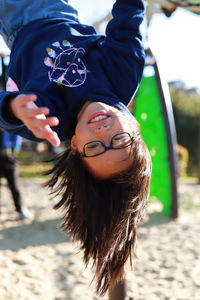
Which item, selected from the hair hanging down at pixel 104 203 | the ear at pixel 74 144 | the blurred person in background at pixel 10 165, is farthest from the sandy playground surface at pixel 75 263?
the ear at pixel 74 144

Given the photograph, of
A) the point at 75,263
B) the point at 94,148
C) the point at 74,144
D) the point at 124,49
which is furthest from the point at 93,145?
the point at 75,263

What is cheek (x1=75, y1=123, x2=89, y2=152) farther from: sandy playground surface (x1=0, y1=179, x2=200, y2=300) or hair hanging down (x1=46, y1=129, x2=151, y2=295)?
sandy playground surface (x1=0, y1=179, x2=200, y2=300)

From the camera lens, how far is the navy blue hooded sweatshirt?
101 centimetres

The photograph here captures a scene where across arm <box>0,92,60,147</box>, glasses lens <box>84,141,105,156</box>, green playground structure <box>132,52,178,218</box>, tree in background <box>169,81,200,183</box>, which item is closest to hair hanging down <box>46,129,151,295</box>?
glasses lens <box>84,141,105,156</box>

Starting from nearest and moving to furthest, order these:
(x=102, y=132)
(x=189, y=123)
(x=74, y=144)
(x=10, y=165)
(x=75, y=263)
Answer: (x=102, y=132)
(x=74, y=144)
(x=75, y=263)
(x=10, y=165)
(x=189, y=123)

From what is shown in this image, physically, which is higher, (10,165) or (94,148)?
(94,148)

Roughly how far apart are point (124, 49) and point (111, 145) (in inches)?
13.4

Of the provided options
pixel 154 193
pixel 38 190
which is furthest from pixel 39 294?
pixel 38 190

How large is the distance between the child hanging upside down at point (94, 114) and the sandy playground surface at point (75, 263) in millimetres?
577

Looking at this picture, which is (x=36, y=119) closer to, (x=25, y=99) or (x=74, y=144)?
(x=25, y=99)

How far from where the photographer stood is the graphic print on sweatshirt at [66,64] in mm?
1038

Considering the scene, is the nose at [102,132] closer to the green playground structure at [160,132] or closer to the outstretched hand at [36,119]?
the outstretched hand at [36,119]

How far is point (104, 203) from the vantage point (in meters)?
1.08

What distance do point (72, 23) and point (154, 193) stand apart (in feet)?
7.70
